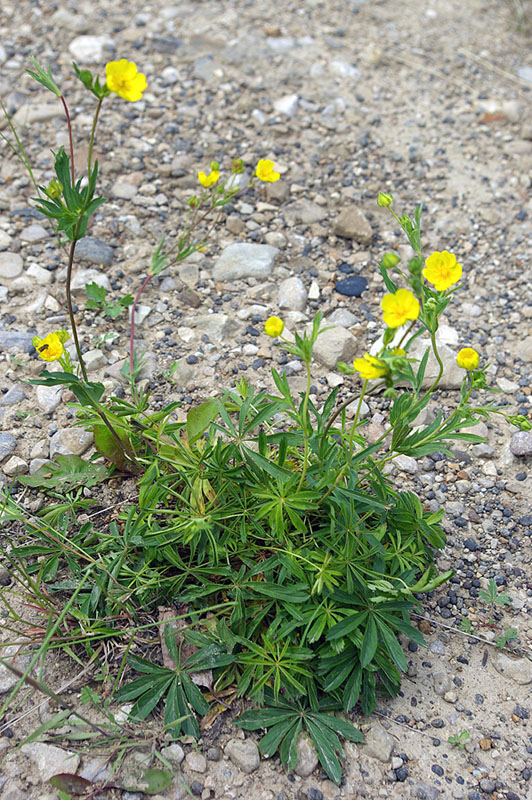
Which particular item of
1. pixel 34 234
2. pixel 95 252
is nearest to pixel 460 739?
pixel 95 252

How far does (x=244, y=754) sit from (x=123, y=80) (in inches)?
74.9

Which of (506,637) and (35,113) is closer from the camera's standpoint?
(506,637)

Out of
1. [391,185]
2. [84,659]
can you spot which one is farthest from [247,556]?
[391,185]

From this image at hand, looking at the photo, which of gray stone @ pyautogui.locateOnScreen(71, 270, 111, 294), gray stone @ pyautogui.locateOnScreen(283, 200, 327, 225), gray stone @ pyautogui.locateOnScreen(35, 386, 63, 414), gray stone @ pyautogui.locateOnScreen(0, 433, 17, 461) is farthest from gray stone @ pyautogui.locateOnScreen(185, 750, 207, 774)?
gray stone @ pyautogui.locateOnScreen(283, 200, 327, 225)

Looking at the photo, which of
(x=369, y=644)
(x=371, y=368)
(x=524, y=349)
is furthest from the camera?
(x=524, y=349)

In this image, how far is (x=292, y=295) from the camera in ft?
10.6

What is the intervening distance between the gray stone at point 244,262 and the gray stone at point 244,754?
6.89ft

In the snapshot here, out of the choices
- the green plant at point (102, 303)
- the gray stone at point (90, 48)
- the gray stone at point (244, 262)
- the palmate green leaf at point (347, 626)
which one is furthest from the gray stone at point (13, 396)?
the gray stone at point (90, 48)

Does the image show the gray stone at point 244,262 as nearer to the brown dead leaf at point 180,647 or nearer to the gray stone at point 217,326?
the gray stone at point 217,326

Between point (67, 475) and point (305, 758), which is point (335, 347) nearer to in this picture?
point (67, 475)

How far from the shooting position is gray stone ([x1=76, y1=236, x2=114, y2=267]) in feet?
10.7

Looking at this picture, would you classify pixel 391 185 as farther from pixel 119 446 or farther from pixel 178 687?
pixel 178 687

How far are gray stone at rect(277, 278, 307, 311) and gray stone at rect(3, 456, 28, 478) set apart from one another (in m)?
1.38

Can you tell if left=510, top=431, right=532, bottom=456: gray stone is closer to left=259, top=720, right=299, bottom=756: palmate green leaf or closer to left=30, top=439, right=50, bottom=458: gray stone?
left=259, top=720, right=299, bottom=756: palmate green leaf
